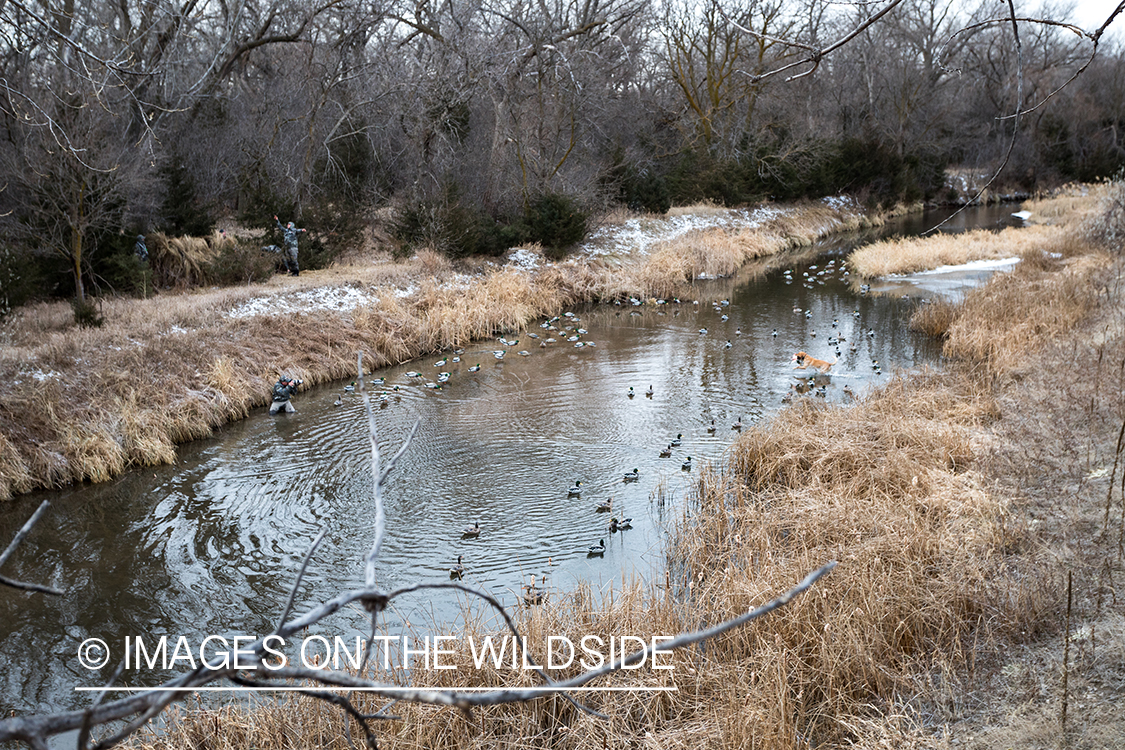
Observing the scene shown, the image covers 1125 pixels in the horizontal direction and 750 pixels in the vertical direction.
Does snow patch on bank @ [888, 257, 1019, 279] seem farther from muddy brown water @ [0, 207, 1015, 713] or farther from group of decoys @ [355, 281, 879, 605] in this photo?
muddy brown water @ [0, 207, 1015, 713]

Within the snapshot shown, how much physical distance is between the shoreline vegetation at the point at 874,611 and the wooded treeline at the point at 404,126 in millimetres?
3807

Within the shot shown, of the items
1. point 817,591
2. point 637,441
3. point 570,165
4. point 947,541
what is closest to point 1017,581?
point 947,541

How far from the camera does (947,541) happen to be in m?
5.25

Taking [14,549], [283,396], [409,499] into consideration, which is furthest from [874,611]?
[283,396]

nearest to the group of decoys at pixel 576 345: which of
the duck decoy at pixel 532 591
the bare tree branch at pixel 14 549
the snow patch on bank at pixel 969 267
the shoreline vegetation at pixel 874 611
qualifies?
the duck decoy at pixel 532 591

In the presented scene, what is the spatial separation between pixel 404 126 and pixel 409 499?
51.4ft

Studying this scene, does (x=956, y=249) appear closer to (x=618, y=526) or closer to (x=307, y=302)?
(x=307, y=302)

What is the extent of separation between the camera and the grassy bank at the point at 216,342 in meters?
8.59

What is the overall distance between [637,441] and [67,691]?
235 inches

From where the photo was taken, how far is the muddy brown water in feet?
19.3

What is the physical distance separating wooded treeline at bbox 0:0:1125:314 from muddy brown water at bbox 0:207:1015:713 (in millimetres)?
3816

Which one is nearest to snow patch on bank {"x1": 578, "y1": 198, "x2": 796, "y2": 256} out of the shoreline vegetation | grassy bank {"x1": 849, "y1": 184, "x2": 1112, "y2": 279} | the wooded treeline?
the wooded treeline

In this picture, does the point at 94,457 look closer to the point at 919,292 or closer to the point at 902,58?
the point at 919,292

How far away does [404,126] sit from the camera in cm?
2091
